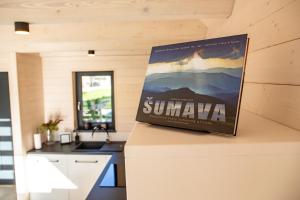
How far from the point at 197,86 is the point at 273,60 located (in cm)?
38

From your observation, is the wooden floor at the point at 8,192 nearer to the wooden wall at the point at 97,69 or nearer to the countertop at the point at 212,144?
the wooden wall at the point at 97,69

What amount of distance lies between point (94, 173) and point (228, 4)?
10.3 ft

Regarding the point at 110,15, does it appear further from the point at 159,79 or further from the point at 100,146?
the point at 100,146

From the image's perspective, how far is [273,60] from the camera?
945mm

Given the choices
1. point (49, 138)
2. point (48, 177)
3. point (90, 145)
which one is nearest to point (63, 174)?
point (48, 177)

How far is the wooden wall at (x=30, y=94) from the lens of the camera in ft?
12.2

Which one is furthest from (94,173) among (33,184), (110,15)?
(110,15)

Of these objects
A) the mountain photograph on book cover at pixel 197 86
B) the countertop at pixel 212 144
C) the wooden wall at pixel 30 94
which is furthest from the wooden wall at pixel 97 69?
the countertop at pixel 212 144

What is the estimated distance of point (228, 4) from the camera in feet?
4.88

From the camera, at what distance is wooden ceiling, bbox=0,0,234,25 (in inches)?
59.1

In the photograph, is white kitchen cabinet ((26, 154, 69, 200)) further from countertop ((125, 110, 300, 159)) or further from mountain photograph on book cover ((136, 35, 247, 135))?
countertop ((125, 110, 300, 159))

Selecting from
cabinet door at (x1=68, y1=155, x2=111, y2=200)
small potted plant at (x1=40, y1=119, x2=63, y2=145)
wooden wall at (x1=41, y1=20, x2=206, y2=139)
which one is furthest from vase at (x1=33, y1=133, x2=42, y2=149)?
cabinet door at (x1=68, y1=155, x2=111, y2=200)

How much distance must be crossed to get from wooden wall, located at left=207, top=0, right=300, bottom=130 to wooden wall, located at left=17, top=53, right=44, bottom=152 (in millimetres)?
3442

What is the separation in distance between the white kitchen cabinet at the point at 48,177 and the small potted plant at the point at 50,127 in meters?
0.46
